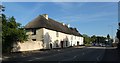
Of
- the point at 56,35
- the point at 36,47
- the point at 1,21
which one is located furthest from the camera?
the point at 56,35

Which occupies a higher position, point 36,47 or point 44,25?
point 44,25

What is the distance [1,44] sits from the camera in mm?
38906

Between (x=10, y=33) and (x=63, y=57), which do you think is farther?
(x=10, y=33)

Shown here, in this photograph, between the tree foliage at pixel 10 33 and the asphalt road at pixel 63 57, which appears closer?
the asphalt road at pixel 63 57

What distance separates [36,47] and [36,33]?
21.1 feet

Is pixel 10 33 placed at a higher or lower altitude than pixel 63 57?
higher

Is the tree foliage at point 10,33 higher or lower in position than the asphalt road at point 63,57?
higher

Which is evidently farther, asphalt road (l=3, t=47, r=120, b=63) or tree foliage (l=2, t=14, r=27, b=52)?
tree foliage (l=2, t=14, r=27, b=52)

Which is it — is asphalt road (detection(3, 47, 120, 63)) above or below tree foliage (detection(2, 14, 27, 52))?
below

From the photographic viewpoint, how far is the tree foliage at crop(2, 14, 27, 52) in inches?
1572

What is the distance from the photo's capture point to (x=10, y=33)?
134ft

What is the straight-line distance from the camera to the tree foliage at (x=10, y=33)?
39.9 meters

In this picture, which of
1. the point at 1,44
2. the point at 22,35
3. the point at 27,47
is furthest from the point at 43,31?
the point at 1,44

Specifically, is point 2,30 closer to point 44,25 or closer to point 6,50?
point 6,50
